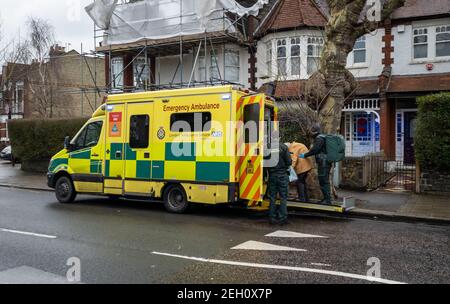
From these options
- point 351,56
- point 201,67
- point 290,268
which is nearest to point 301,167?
point 290,268

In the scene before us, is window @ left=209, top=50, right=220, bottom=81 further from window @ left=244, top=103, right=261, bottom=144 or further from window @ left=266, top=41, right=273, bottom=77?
window @ left=244, top=103, right=261, bottom=144

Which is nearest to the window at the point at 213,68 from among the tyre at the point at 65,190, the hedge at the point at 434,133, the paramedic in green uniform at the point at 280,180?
the hedge at the point at 434,133

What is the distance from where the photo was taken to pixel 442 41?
A: 63.2ft

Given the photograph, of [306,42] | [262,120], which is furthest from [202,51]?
[262,120]

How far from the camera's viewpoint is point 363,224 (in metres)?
9.30

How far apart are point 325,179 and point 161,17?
15413 mm

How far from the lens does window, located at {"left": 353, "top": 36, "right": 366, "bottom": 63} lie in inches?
808

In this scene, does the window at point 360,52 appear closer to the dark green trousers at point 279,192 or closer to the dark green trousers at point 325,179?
the dark green trousers at point 325,179

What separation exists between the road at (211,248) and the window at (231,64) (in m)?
13.3

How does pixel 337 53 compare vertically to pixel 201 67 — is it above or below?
below

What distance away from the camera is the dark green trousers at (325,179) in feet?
33.0

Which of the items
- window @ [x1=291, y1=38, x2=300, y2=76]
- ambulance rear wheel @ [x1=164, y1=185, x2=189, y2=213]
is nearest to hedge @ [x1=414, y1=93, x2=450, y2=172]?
ambulance rear wheel @ [x1=164, y1=185, x2=189, y2=213]

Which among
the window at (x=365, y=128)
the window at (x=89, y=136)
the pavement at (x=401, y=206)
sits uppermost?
the window at (x=365, y=128)

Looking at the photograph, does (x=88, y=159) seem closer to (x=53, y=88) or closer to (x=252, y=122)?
(x=252, y=122)
